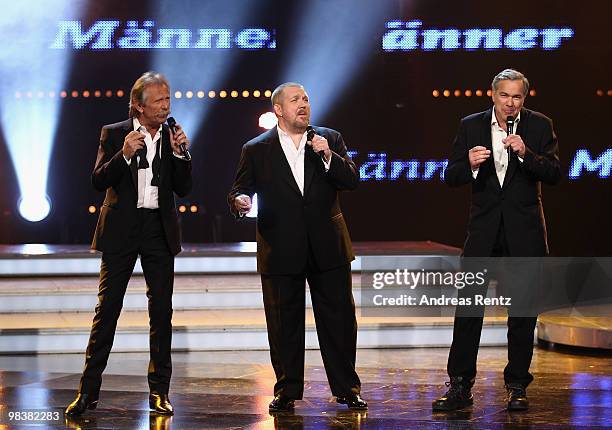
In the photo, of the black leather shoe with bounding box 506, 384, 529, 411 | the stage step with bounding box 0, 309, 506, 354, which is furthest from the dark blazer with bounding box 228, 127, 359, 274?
the stage step with bounding box 0, 309, 506, 354

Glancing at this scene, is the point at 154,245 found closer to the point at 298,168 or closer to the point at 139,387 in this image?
the point at 298,168

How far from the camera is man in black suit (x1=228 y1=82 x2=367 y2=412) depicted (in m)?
4.59

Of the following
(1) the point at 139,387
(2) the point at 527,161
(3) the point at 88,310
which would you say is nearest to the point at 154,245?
(1) the point at 139,387

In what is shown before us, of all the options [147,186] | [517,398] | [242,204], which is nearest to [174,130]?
[147,186]

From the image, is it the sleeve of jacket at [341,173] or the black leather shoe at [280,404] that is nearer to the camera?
the sleeve of jacket at [341,173]

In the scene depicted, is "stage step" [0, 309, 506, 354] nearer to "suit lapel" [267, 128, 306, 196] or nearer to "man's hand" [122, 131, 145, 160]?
"suit lapel" [267, 128, 306, 196]

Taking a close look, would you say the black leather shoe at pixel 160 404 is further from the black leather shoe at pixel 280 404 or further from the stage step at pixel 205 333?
the stage step at pixel 205 333

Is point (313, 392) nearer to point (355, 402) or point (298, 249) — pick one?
point (355, 402)

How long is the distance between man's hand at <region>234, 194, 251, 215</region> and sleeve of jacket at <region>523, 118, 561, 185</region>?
1.16 metres

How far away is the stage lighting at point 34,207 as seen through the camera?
9.54m

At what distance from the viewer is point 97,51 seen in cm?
938

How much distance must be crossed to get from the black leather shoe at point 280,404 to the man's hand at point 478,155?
1.32 m

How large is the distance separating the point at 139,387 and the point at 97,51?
481 centimetres

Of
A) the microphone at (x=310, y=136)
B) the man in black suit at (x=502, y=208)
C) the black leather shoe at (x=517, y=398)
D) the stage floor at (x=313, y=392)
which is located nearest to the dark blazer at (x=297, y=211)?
the microphone at (x=310, y=136)
